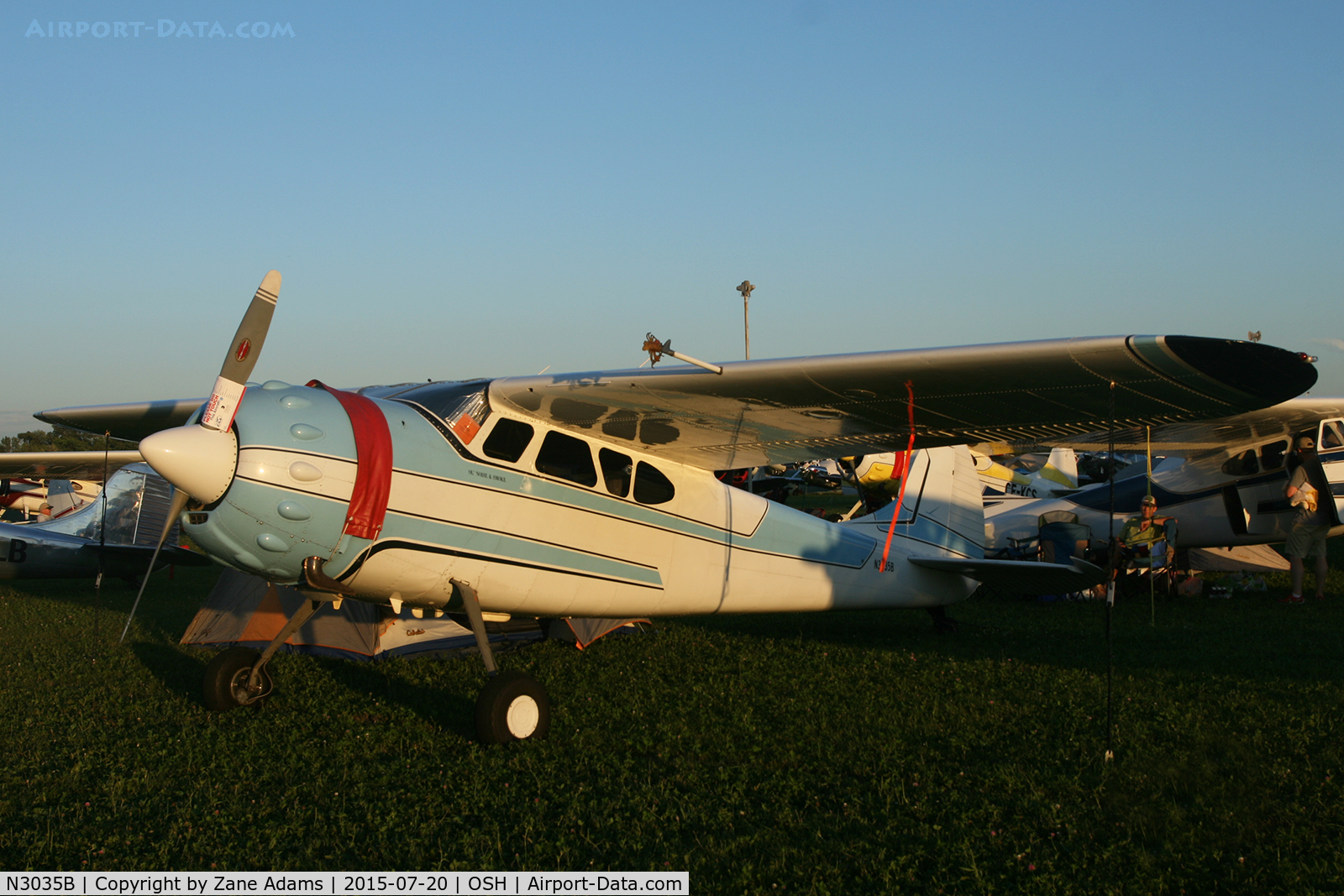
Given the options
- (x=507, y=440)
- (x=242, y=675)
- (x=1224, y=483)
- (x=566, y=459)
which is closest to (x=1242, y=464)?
(x=1224, y=483)

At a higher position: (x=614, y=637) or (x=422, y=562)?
(x=422, y=562)

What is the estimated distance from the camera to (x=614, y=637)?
9.48 m

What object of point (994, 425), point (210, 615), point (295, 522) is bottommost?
point (210, 615)

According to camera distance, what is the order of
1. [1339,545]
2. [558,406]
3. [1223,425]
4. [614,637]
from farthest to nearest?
[1339,545] < [1223,425] < [614,637] < [558,406]

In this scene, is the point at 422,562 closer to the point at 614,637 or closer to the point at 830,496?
the point at 614,637

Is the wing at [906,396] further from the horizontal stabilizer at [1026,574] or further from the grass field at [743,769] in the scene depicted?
the grass field at [743,769]

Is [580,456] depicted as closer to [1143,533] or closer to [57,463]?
[1143,533]

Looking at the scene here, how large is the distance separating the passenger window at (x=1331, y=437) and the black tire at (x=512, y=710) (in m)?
12.4

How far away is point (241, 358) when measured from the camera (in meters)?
5.09

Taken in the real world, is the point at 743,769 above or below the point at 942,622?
above

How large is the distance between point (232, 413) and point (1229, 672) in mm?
7453

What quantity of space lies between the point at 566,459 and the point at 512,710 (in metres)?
1.87

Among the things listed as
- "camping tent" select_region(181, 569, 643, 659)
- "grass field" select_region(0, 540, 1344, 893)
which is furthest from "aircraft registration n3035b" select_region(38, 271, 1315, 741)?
"camping tent" select_region(181, 569, 643, 659)

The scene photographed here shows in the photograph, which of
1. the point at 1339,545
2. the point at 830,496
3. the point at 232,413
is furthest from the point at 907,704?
the point at 830,496
